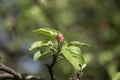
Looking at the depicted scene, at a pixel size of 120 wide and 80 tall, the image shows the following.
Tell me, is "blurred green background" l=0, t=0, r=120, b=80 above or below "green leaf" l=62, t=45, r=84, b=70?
above

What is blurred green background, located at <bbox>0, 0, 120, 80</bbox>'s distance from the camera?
348 centimetres

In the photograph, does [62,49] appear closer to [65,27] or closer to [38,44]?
[38,44]

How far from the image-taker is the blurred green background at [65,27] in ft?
11.4

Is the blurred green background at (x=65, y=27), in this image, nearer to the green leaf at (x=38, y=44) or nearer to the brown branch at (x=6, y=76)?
the green leaf at (x=38, y=44)

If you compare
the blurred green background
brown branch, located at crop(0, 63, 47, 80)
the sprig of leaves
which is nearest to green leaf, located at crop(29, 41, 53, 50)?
the sprig of leaves

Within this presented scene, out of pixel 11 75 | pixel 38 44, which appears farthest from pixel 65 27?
pixel 11 75

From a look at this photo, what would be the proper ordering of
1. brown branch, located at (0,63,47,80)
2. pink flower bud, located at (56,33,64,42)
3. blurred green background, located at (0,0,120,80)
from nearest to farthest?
1. brown branch, located at (0,63,47,80)
2. pink flower bud, located at (56,33,64,42)
3. blurred green background, located at (0,0,120,80)

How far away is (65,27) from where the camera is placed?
427 cm

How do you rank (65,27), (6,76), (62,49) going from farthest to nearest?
(65,27)
(62,49)
(6,76)

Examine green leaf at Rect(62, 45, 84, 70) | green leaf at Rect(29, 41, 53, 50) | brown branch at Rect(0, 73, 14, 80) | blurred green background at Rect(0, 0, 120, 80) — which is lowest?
brown branch at Rect(0, 73, 14, 80)

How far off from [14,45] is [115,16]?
113 centimetres

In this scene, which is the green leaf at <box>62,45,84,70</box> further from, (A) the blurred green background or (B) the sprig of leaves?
Result: (A) the blurred green background

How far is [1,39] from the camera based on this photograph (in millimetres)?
4422

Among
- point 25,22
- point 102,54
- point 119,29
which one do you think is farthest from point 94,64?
point 25,22
